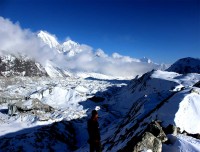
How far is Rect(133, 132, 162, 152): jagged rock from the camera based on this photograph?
1134 inches

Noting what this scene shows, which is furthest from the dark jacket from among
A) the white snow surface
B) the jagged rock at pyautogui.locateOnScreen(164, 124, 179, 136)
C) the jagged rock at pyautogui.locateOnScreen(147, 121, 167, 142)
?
the jagged rock at pyautogui.locateOnScreen(164, 124, 179, 136)

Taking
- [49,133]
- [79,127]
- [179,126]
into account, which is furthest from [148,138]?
[79,127]

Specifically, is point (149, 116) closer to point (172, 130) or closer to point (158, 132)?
point (172, 130)

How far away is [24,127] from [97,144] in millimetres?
122395

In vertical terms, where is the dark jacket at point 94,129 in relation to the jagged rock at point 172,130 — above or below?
above

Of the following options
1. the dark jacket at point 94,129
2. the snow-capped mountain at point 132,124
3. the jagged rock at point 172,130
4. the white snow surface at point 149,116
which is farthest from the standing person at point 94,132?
the jagged rock at point 172,130

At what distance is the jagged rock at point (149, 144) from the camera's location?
94.5 ft

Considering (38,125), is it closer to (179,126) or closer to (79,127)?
(79,127)

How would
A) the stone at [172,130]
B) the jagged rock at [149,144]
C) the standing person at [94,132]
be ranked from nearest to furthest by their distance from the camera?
1. the standing person at [94,132]
2. the jagged rock at [149,144]
3. the stone at [172,130]

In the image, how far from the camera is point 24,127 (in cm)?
14388

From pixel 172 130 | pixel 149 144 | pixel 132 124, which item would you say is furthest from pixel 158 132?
pixel 132 124

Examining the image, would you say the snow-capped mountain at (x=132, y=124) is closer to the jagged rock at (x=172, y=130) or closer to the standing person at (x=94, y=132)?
the jagged rock at (x=172, y=130)

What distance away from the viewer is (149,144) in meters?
29.0

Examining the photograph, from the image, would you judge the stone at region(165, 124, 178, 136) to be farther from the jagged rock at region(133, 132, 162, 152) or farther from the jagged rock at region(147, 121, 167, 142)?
the jagged rock at region(133, 132, 162, 152)
